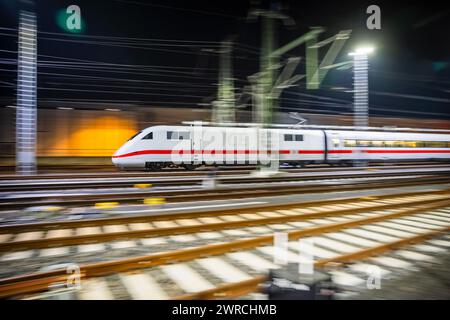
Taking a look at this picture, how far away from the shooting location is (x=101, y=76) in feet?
66.7

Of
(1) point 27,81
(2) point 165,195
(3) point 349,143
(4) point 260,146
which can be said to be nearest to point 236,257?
(2) point 165,195

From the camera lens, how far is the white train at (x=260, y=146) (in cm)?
1559

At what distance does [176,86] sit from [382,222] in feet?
62.2

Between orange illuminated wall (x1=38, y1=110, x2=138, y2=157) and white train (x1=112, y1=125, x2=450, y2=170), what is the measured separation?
23.4 ft

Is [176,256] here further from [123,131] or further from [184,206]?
[123,131]

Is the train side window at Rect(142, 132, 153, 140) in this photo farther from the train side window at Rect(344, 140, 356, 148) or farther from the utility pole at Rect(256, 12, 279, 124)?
the train side window at Rect(344, 140, 356, 148)

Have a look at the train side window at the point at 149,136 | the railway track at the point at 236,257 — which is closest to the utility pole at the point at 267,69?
the train side window at the point at 149,136

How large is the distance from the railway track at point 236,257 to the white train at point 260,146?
A: 5.93 metres

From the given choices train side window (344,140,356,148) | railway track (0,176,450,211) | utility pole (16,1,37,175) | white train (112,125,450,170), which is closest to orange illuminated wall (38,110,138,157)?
white train (112,125,450,170)

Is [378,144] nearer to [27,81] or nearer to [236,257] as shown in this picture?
[236,257]

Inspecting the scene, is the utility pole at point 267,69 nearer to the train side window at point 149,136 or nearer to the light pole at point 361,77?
the light pole at point 361,77

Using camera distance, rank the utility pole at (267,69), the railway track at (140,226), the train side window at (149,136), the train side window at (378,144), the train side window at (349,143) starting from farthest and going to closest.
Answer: the train side window at (378,144), the train side window at (349,143), the train side window at (149,136), the utility pole at (267,69), the railway track at (140,226)

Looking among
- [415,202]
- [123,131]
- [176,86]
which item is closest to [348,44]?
[415,202]

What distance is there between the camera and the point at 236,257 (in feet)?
15.2
